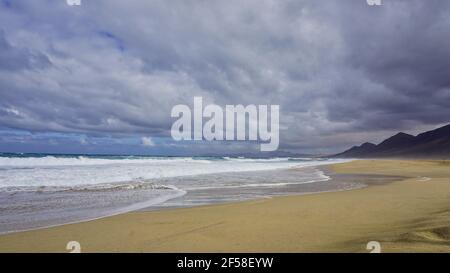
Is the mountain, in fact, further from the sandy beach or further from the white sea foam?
the sandy beach

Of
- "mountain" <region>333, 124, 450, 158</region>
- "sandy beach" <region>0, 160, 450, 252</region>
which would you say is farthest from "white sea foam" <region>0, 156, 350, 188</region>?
"mountain" <region>333, 124, 450, 158</region>

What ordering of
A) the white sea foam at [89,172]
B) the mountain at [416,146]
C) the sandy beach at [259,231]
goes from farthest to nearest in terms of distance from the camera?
the mountain at [416,146] < the white sea foam at [89,172] < the sandy beach at [259,231]

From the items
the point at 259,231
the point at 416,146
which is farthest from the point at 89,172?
the point at 416,146

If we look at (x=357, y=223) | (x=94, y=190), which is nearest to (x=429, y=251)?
(x=357, y=223)

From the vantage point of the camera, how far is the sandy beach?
4.63 metres

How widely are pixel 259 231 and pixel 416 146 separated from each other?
535ft

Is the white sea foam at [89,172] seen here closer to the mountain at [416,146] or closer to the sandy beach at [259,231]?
the sandy beach at [259,231]

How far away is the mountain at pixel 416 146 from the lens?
113812 mm

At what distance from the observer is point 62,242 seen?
521 cm

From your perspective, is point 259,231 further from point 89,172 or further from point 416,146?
point 416,146

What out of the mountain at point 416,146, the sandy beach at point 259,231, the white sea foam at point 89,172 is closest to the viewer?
the sandy beach at point 259,231

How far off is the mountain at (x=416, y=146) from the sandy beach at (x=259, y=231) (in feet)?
371

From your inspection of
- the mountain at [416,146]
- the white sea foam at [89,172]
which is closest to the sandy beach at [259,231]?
the white sea foam at [89,172]
